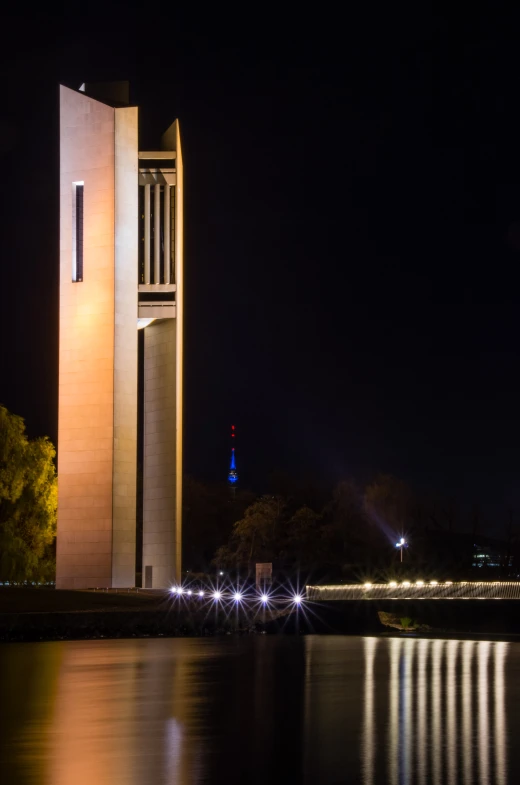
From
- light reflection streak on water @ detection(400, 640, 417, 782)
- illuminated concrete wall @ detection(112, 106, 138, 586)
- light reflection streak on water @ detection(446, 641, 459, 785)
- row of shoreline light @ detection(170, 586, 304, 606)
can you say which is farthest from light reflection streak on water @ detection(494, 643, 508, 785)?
illuminated concrete wall @ detection(112, 106, 138, 586)

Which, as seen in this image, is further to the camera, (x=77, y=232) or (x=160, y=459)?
(x=160, y=459)

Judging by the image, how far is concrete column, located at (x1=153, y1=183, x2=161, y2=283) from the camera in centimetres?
3941

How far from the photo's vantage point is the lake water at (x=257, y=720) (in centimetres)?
864

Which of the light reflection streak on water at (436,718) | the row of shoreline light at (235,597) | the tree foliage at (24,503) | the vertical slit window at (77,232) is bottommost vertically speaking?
the row of shoreline light at (235,597)

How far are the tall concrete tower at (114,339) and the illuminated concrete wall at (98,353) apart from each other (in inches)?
1.3

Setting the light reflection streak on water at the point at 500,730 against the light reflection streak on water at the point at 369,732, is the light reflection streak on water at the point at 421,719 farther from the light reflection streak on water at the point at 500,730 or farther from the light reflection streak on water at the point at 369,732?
the light reflection streak on water at the point at 500,730

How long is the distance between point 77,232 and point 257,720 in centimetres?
2899

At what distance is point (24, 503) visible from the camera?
39031 mm

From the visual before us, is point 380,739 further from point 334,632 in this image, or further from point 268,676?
point 334,632

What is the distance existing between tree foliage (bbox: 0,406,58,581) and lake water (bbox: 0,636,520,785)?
17.4 m

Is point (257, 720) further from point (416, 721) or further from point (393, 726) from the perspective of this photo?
point (416, 721)

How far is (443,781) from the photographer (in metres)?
8.24

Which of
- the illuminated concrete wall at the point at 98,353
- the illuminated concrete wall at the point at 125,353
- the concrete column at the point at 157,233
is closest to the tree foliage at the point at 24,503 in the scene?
the illuminated concrete wall at the point at 98,353

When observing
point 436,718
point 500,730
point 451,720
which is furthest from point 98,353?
point 500,730
